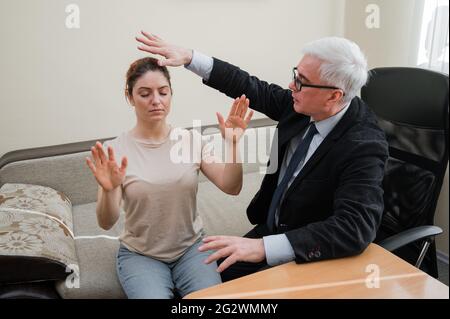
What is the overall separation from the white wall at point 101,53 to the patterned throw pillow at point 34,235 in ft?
1.28

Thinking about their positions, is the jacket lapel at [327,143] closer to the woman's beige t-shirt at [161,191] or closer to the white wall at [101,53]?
the woman's beige t-shirt at [161,191]

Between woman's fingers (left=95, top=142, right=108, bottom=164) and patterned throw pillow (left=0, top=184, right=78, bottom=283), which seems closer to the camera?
woman's fingers (left=95, top=142, right=108, bottom=164)

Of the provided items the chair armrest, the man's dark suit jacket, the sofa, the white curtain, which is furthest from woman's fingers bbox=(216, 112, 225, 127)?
the white curtain

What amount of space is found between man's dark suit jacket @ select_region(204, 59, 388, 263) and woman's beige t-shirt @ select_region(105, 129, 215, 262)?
11.6 inches

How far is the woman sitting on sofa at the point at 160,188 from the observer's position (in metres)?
1.37

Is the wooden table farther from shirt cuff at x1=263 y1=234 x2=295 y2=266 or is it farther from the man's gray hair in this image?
the man's gray hair

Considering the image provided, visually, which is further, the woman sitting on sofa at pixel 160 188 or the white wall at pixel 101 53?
the white wall at pixel 101 53

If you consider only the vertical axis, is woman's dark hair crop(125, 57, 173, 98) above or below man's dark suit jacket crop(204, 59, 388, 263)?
above

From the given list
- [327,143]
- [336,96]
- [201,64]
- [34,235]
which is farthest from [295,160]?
[34,235]

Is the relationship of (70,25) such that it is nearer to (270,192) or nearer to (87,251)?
(87,251)

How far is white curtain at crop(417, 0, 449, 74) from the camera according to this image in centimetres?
209

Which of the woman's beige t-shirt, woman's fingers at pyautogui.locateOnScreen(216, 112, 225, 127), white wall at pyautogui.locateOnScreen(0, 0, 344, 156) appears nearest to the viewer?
woman's fingers at pyautogui.locateOnScreen(216, 112, 225, 127)

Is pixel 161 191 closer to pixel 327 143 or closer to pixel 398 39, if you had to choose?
pixel 327 143

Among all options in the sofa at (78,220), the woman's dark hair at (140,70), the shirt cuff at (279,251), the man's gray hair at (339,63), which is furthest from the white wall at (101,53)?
the shirt cuff at (279,251)
